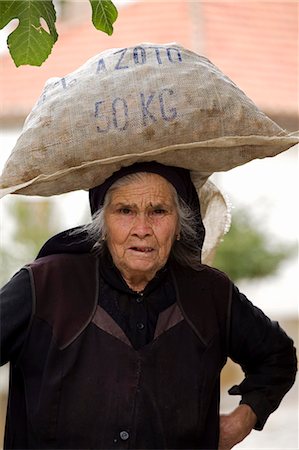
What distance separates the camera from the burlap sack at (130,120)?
296 cm

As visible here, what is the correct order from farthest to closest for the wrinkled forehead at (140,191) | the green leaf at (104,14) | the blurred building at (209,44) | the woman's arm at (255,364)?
the blurred building at (209,44)
the woman's arm at (255,364)
the wrinkled forehead at (140,191)
the green leaf at (104,14)

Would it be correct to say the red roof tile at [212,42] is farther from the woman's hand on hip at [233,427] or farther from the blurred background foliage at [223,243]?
the woman's hand on hip at [233,427]

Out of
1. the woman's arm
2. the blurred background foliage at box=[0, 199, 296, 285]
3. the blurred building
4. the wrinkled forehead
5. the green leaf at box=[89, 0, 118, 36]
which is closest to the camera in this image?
the green leaf at box=[89, 0, 118, 36]

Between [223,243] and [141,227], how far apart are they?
283 inches

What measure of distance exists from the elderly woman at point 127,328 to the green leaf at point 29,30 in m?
0.46

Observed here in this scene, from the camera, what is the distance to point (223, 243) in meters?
10.1

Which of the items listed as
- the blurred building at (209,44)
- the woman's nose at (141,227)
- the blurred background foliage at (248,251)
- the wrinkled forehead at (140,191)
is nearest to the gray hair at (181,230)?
the wrinkled forehead at (140,191)

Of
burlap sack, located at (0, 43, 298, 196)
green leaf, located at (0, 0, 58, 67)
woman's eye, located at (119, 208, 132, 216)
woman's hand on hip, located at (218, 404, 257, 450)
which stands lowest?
woman's hand on hip, located at (218, 404, 257, 450)

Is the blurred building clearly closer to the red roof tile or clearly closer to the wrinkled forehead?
the red roof tile

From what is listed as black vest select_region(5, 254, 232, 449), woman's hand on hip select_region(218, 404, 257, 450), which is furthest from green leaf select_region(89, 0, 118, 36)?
woman's hand on hip select_region(218, 404, 257, 450)

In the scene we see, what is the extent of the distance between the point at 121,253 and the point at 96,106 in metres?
0.44

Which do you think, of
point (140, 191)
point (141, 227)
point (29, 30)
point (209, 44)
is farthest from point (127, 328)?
point (209, 44)

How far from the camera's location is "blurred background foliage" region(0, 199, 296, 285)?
8.65 meters

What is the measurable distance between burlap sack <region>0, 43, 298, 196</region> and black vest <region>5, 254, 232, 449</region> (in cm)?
30
